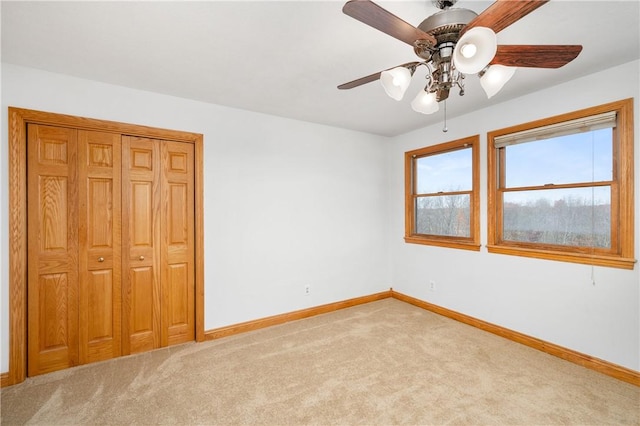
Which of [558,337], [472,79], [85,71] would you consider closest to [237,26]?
[85,71]

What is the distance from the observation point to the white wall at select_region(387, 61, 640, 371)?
7.63 ft

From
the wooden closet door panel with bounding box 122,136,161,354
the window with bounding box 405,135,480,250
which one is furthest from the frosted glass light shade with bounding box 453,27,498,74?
the wooden closet door panel with bounding box 122,136,161,354

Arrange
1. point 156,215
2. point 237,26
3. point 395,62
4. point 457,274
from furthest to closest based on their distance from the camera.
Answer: point 457,274 → point 156,215 → point 395,62 → point 237,26

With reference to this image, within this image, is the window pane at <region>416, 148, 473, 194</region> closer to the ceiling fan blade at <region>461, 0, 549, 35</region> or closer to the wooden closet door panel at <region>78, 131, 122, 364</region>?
the ceiling fan blade at <region>461, 0, 549, 35</region>

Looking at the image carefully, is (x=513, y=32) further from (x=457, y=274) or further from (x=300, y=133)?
(x=457, y=274)

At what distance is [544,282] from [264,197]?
10.1 ft

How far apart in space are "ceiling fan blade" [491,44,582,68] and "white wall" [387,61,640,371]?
1.66 metres

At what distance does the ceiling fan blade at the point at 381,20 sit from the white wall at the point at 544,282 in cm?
221

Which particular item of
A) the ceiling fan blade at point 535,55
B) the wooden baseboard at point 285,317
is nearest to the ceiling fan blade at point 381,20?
the ceiling fan blade at point 535,55

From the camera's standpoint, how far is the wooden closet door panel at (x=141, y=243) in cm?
273

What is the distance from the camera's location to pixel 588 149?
2584 millimetres

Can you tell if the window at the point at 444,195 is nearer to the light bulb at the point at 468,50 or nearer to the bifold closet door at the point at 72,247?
the light bulb at the point at 468,50

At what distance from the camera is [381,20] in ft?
3.74

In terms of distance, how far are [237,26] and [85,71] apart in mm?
1546
